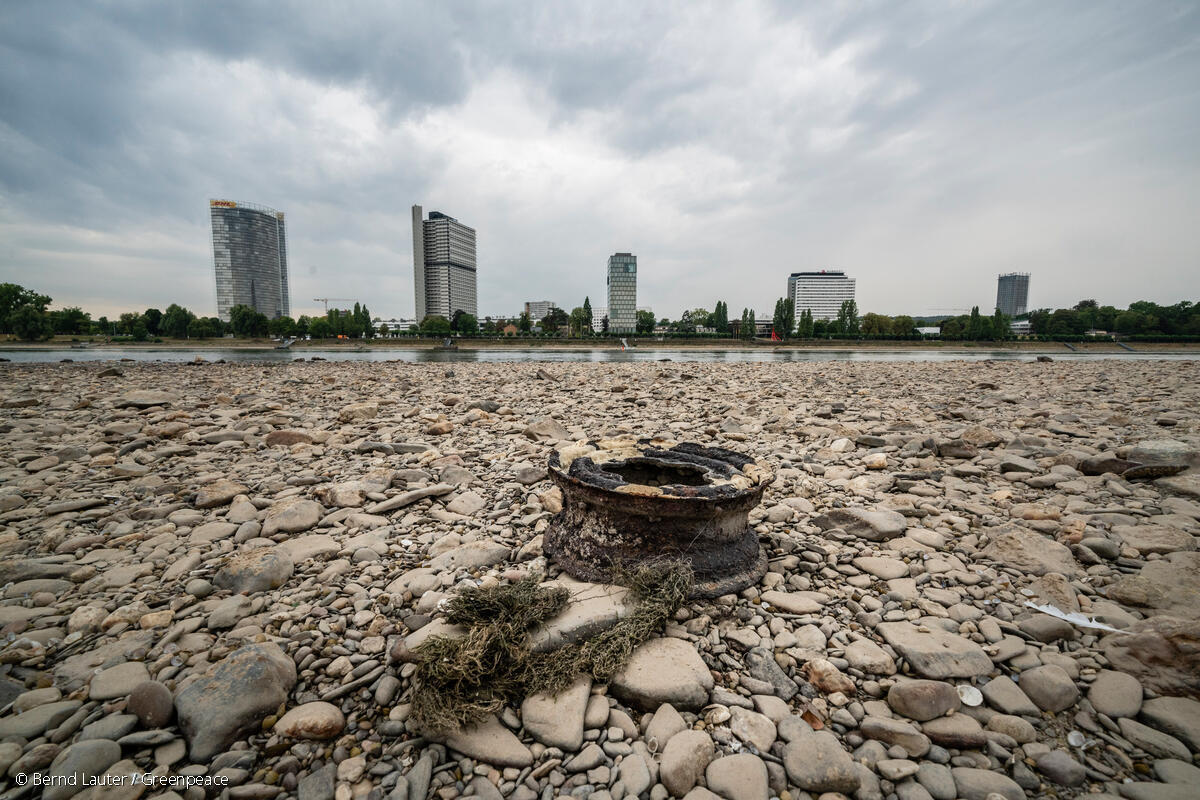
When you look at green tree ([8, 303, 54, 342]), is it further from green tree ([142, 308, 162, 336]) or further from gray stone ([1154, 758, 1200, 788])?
gray stone ([1154, 758, 1200, 788])

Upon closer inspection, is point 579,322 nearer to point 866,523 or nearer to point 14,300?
point 14,300

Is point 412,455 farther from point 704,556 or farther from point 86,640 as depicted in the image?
point 704,556

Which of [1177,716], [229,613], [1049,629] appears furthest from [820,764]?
[229,613]

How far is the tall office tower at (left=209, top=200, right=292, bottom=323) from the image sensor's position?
118 metres

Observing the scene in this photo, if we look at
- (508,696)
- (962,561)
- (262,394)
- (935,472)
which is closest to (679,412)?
(935,472)

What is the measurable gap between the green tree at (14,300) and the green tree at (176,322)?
22.2 metres

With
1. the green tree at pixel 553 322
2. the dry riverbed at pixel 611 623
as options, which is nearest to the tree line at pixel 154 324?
the green tree at pixel 553 322

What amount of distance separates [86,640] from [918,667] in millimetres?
4363

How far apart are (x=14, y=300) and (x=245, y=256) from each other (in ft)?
270

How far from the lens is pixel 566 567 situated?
10.6ft

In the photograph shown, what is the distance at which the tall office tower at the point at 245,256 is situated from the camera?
11825cm

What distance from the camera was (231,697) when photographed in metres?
2.04

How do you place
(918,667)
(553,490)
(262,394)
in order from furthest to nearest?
(262,394), (553,490), (918,667)

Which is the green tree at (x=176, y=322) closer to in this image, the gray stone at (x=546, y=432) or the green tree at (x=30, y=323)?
the green tree at (x=30, y=323)
